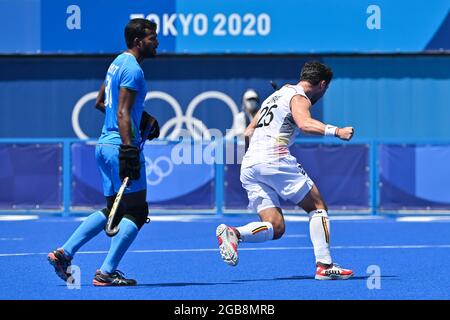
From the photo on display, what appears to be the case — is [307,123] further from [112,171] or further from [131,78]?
[112,171]

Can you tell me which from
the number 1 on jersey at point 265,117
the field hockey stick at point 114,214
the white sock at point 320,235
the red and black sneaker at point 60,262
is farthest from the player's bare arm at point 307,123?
the red and black sneaker at point 60,262

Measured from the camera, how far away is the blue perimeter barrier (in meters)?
18.9

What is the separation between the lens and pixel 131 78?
30.3 feet

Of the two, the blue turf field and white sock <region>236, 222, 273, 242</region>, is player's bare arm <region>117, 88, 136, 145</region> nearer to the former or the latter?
the blue turf field

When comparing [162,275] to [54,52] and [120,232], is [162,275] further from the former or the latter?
[54,52]

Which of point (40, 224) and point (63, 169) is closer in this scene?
point (40, 224)

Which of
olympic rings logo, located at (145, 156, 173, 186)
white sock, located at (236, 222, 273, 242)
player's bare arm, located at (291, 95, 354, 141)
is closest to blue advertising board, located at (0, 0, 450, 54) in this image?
olympic rings logo, located at (145, 156, 173, 186)

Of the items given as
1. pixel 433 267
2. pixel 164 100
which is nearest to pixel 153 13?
pixel 164 100

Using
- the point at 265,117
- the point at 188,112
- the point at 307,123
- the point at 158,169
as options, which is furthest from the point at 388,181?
the point at 307,123

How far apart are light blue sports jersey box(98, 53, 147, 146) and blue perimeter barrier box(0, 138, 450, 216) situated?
31.0 ft

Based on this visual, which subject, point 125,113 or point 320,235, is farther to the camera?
point 320,235

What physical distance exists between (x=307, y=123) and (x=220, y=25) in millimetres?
13392

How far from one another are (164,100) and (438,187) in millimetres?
6403

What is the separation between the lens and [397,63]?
22.7m
